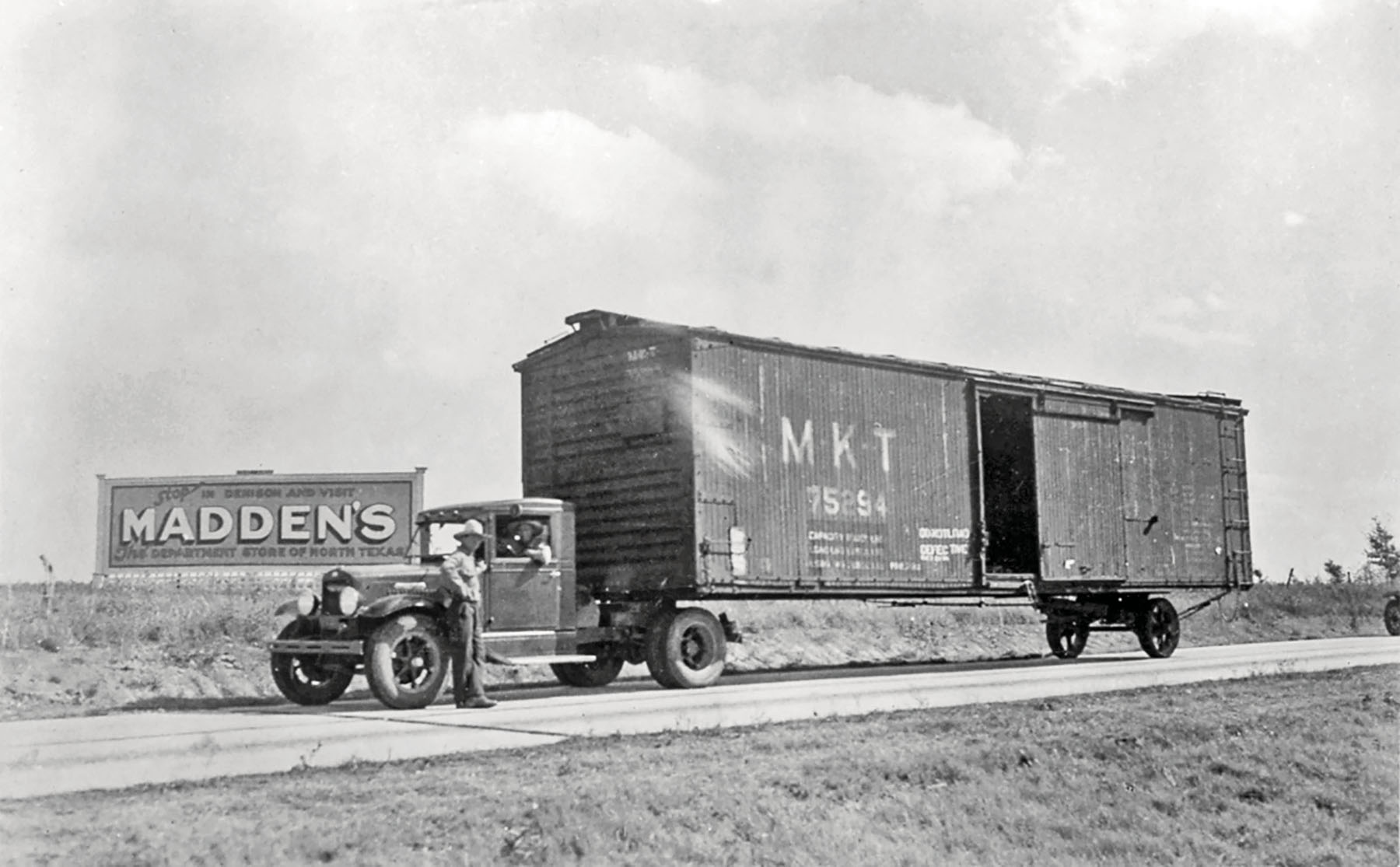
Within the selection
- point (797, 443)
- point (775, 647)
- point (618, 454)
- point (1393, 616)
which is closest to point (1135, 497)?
point (775, 647)

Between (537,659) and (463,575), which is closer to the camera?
(463,575)

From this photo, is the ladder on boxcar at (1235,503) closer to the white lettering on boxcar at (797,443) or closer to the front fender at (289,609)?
the white lettering on boxcar at (797,443)

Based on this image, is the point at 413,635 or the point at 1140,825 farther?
the point at 413,635

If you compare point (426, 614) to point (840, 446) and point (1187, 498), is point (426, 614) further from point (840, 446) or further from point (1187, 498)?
point (1187, 498)

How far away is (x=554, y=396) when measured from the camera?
1662 centimetres

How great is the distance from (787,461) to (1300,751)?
24.6ft

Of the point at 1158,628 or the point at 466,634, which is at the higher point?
the point at 466,634

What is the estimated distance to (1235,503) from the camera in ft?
71.9

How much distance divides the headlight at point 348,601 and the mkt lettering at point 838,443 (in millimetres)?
5515

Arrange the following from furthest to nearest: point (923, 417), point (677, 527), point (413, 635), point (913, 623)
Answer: point (913, 623), point (923, 417), point (677, 527), point (413, 635)

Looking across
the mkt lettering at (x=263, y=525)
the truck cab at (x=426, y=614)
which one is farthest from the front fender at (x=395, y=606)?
the mkt lettering at (x=263, y=525)

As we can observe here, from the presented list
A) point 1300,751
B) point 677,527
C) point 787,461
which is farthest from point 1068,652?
point 1300,751

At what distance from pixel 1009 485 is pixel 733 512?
6080mm

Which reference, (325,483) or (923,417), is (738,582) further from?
(325,483)
